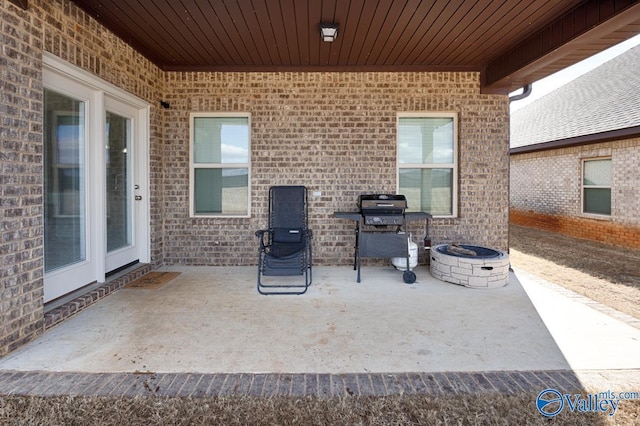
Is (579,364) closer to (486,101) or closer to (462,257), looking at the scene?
(462,257)

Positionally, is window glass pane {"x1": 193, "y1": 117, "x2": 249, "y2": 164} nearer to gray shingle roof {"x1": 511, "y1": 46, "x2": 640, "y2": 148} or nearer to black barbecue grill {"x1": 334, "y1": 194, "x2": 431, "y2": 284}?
black barbecue grill {"x1": 334, "y1": 194, "x2": 431, "y2": 284}

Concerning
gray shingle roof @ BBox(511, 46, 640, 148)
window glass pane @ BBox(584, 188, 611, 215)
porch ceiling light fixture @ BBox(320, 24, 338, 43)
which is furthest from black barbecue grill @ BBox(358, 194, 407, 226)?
window glass pane @ BBox(584, 188, 611, 215)

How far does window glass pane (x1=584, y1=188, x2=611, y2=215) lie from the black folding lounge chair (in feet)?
24.0

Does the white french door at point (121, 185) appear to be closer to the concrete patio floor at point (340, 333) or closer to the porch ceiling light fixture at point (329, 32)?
the concrete patio floor at point (340, 333)

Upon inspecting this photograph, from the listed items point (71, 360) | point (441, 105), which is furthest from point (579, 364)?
point (441, 105)

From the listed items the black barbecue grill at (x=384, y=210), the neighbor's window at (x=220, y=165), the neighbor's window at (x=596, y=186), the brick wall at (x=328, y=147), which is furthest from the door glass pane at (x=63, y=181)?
the neighbor's window at (x=596, y=186)

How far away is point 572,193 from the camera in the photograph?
9.16 metres

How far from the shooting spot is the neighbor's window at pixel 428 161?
5688 millimetres

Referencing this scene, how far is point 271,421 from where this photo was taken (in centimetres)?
197

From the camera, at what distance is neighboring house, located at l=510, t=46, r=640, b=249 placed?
7555 mm

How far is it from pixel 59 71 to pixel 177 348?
9.19ft

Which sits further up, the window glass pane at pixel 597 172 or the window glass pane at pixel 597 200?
the window glass pane at pixel 597 172

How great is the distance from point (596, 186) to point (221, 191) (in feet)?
28.1

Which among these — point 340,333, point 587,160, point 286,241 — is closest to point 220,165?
point 286,241
